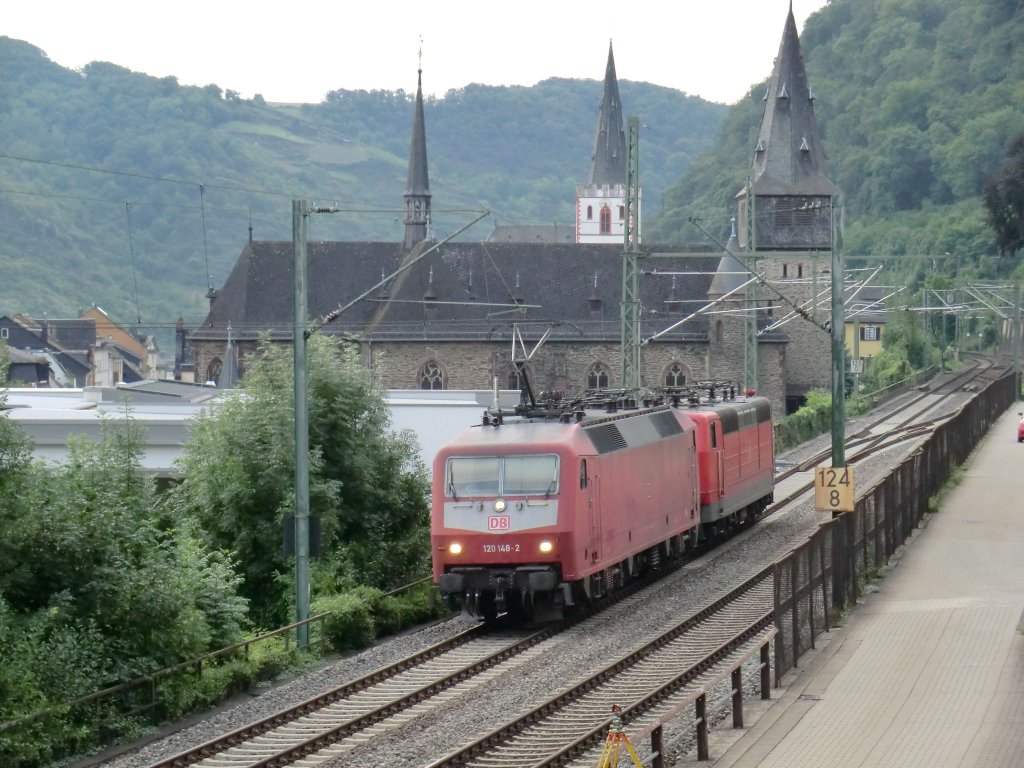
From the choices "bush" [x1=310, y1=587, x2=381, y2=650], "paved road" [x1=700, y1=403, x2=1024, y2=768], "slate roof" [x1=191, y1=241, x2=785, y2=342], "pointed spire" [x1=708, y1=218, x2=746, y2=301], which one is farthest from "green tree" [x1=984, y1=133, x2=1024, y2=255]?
"bush" [x1=310, y1=587, x2=381, y2=650]

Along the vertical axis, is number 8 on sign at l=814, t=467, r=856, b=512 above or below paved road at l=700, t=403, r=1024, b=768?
above

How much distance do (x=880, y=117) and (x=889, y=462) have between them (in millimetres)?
122454

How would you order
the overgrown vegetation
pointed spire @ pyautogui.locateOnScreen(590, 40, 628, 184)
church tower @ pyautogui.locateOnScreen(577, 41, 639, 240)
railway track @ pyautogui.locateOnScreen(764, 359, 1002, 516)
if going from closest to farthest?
the overgrown vegetation, railway track @ pyautogui.locateOnScreen(764, 359, 1002, 516), pointed spire @ pyautogui.locateOnScreen(590, 40, 628, 184), church tower @ pyautogui.locateOnScreen(577, 41, 639, 240)

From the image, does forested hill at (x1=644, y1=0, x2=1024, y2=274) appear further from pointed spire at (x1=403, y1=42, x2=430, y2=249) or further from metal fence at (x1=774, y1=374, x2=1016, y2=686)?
metal fence at (x1=774, y1=374, x2=1016, y2=686)

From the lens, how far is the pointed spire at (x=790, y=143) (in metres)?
88.4

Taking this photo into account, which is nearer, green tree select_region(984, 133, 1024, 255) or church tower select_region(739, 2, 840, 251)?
green tree select_region(984, 133, 1024, 255)

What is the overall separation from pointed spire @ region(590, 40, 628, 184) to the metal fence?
8993 cm

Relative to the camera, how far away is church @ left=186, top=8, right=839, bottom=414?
8906 cm

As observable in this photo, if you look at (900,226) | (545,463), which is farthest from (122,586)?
(900,226)

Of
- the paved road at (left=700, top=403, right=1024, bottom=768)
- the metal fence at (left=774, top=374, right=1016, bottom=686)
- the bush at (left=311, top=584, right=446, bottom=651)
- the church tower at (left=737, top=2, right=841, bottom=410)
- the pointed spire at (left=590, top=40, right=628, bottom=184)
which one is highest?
the pointed spire at (left=590, top=40, right=628, bottom=184)

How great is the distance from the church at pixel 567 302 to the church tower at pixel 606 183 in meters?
31.3

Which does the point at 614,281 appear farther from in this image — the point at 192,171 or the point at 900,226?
the point at 192,171

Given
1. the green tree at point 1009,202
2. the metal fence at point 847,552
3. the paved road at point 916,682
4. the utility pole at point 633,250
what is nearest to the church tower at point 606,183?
the green tree at point 1009,202

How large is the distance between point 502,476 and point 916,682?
7.05 metres
